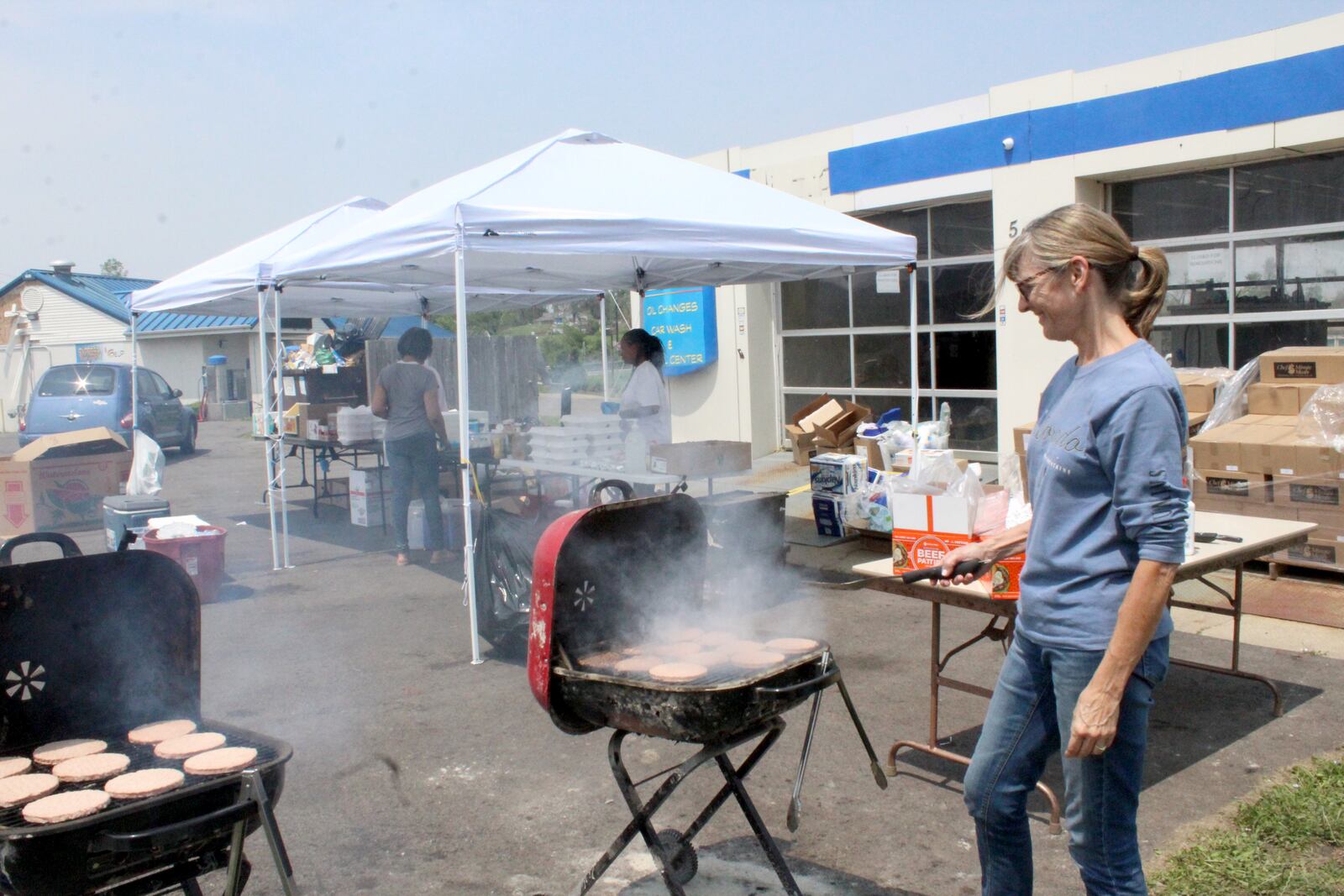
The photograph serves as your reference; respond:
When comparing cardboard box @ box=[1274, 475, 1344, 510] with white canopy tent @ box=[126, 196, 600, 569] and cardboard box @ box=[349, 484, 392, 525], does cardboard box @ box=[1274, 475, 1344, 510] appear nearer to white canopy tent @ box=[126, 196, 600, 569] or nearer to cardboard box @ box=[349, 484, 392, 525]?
white canopy tent @ box=[126, 196, 600, 569]

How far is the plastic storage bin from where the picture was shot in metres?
7.18

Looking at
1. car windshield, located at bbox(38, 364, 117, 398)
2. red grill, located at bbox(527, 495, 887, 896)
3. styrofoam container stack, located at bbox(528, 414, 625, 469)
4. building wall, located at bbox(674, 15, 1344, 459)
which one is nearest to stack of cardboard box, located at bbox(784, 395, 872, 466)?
building wall, located at bbox(674, 15, 1344, 459)

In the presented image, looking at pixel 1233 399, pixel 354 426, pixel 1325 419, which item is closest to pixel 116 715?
pixel 1325 419

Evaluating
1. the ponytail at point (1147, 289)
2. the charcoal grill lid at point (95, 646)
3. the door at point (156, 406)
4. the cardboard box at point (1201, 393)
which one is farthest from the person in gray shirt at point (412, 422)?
the door at point (156, 406)

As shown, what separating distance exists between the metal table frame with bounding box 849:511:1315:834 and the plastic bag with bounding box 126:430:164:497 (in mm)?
7748

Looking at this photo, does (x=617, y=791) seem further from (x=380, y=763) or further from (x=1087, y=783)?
(x=1087, y=783)

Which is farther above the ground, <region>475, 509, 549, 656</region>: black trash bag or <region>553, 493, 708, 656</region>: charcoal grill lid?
<region>553, 493, 708, 656</region>: charcoal grill lid

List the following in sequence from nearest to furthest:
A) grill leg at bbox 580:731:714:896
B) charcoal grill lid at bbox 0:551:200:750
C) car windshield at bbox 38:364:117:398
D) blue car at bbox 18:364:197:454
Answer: grill leg at bbox 580:731:714:896
charcoal grill lid at bbox 0:551:200:750
blue car at bbox 18:364:197:454
car windshield at bbox 38:364:117:398

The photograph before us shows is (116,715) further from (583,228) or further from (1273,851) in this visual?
(1273,851)

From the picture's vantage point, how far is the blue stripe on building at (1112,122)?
26.6ft

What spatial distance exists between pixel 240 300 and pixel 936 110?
7676 millimetres

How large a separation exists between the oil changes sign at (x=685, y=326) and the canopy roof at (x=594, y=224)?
475 cm

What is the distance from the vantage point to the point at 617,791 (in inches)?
158

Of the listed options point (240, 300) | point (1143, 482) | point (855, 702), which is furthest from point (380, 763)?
point (240, 300)
